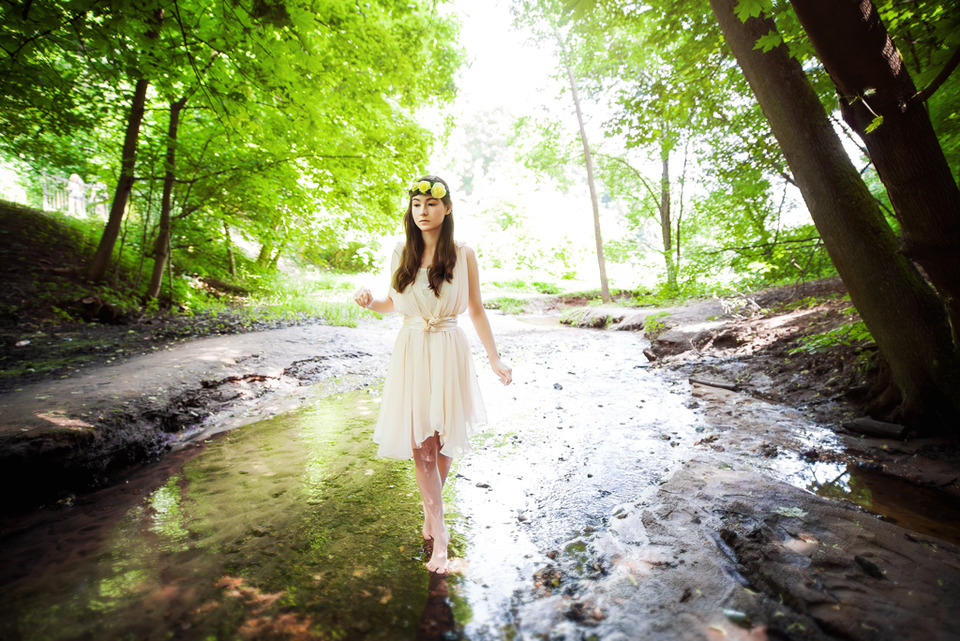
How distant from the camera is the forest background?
10.7 feet

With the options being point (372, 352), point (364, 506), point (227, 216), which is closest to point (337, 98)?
point (227, 216)

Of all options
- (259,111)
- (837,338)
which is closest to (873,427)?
(837,338)

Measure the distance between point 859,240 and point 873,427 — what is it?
162 centimetres

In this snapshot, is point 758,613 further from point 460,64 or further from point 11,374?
point 460,64

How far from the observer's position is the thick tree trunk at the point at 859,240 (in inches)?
133

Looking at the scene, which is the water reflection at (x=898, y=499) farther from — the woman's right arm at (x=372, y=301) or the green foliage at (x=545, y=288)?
the green foliage at (x=545, y=288)

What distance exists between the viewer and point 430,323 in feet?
8.53

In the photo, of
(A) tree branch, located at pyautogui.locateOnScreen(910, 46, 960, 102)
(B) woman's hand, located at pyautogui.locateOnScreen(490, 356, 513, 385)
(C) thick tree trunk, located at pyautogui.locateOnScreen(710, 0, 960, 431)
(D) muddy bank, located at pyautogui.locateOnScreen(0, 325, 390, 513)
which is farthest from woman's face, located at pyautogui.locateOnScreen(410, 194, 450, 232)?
(C) thick tree trunk, located at pyautogui.locateOnScreen(710, 0, 960, 431)

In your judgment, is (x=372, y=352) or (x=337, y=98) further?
(x=372, y=352)

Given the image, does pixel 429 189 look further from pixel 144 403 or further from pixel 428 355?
pixel 144 403

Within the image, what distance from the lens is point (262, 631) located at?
186 centimetres

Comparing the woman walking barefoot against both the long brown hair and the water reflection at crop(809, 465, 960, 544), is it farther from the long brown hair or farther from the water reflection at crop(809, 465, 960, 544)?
the water reflection at crop(809, 465, 960, 544)

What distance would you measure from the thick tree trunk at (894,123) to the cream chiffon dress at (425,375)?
9.74 feet

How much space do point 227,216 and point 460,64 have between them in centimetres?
630
